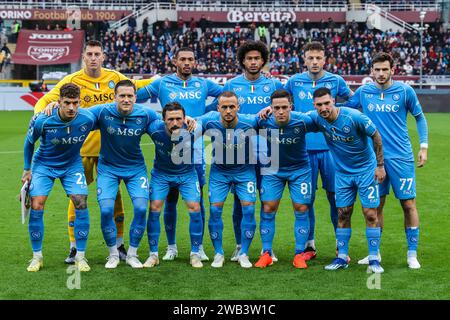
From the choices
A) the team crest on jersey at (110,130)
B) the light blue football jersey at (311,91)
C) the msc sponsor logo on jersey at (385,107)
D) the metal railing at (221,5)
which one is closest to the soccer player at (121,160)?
the team crest on jersey at (110,130)

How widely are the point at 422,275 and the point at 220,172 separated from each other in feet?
7.59

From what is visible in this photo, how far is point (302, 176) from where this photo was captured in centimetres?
775

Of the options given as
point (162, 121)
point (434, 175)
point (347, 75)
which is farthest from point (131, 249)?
point (347, 75)

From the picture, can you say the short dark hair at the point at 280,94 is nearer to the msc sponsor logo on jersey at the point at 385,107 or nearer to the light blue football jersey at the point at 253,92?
the light blue football jersey at the point at 253,92

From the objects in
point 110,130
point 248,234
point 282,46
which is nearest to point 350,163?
point 248,234

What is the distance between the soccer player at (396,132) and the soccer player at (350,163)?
26 cm

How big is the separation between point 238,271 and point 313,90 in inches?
87.0

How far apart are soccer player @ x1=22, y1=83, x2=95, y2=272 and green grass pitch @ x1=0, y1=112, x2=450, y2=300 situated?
0.34m

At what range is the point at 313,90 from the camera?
8070 millimetres

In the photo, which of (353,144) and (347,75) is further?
(347,75)

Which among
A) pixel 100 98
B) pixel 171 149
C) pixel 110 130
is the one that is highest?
pixel 100 98

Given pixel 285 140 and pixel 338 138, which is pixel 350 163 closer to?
pixel 338 138

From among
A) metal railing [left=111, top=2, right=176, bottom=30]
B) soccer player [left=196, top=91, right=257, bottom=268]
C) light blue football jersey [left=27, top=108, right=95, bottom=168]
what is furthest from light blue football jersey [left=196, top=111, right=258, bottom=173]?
metal railing [left=111, top=2, right=176, bottom=30]
